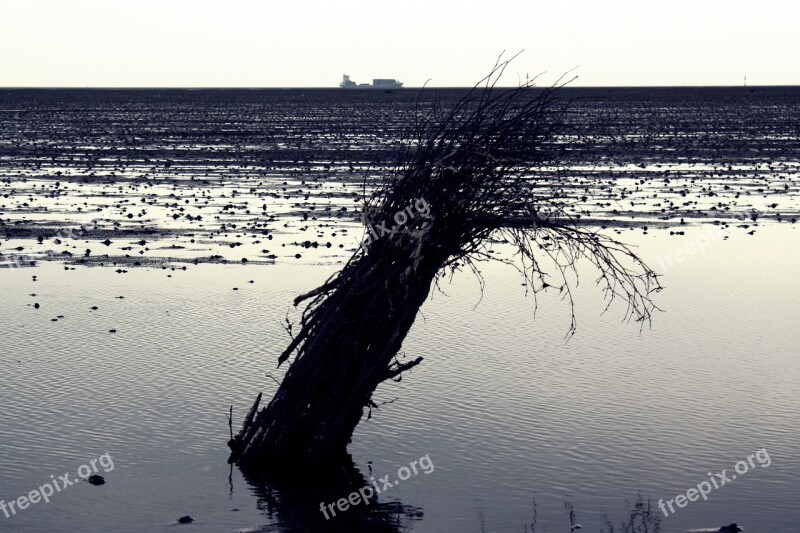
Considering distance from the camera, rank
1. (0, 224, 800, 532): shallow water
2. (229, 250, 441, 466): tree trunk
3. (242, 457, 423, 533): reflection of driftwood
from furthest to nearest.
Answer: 1. (229, 250, 441, 466): tree trunk
2. (0, 224, 800, 532): shallow water
3. (242, 457, 423, 533): reflection of driftwood

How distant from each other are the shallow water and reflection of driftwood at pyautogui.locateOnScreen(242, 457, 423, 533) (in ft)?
0.33

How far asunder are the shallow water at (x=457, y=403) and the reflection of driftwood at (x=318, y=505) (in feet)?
0.33

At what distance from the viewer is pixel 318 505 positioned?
392 inches

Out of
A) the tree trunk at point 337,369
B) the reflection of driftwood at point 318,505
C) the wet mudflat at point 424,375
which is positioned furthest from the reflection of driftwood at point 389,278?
the wet mudflat at point 424,375

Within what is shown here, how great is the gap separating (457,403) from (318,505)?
3.03 m

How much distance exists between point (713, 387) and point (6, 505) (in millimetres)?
7199

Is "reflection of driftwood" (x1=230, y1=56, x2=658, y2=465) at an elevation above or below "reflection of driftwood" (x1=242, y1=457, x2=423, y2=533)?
above

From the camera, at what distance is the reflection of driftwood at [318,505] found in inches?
374

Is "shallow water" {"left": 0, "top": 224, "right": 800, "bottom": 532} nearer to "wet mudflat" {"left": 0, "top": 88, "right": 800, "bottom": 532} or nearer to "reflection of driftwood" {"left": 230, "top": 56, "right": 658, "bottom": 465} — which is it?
"wet mudflat" {"left": 0, "top": 88, "right": 800, "bottom": 532}

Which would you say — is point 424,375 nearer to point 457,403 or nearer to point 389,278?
point 457,403

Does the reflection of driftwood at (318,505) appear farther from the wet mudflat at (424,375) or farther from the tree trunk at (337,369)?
the tree trunk at (337,369)

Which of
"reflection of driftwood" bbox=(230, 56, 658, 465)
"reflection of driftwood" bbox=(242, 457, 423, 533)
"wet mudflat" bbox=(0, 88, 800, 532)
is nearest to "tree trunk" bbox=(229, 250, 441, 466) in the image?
"reflection of driftwood" bbox=(230, 56, 658, 465)

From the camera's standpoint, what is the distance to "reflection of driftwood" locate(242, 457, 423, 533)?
31.2 ft

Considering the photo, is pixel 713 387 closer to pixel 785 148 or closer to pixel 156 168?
pixel 156 168
